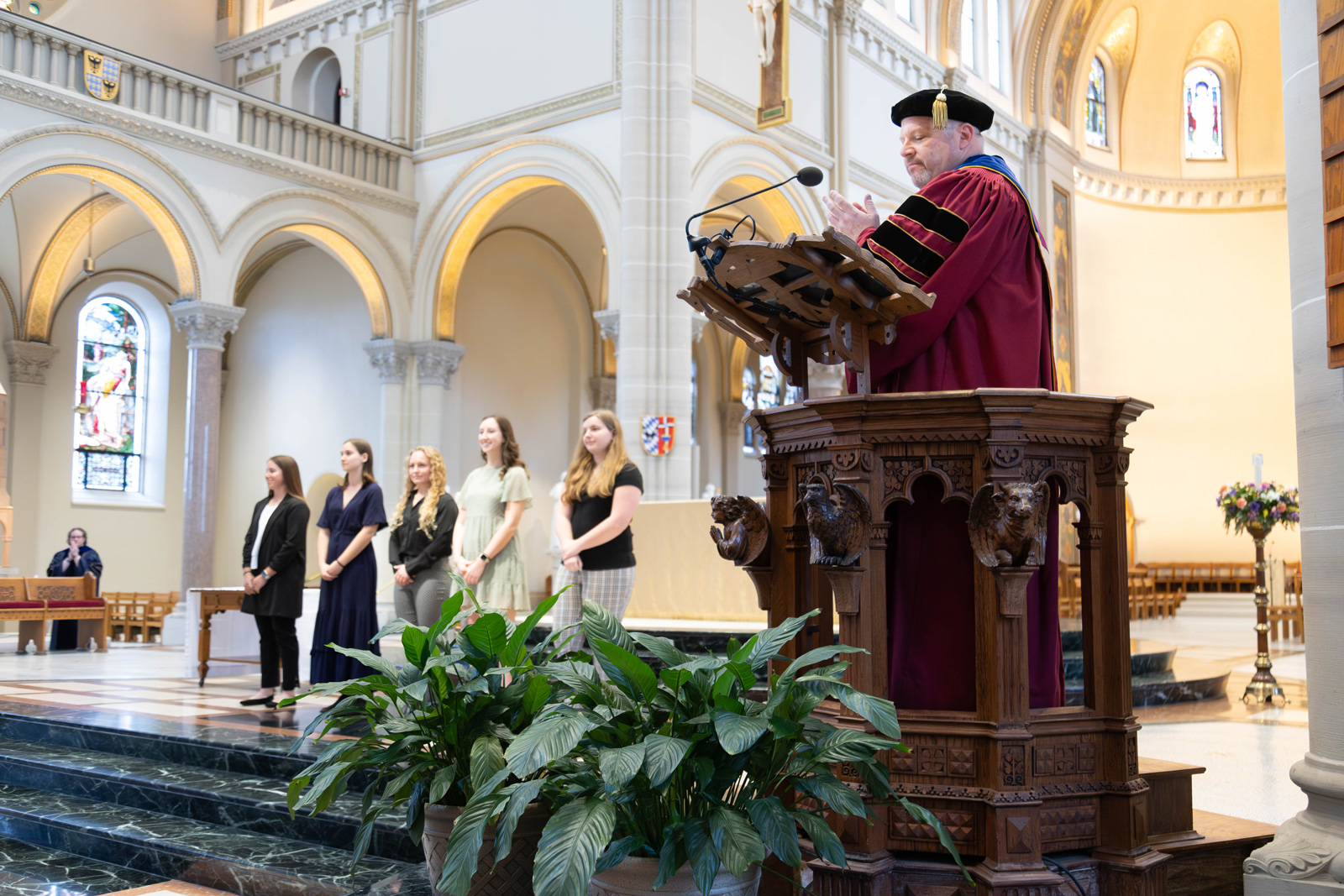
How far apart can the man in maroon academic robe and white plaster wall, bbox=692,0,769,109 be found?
10.2 m

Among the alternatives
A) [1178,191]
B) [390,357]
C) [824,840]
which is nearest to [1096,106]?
[1178,191]

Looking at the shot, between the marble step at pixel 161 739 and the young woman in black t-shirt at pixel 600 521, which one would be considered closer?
the marble step at pixel 161 739

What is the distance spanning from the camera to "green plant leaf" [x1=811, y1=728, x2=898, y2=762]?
187 centimetres

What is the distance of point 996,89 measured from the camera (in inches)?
726

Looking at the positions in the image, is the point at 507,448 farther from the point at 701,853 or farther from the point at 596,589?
the point at 701,853

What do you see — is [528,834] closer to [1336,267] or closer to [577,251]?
[1336,267]

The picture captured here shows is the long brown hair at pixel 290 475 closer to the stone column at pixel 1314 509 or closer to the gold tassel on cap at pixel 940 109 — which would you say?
the gold tassel on cap at pixel 940 109

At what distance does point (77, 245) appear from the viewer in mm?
15031

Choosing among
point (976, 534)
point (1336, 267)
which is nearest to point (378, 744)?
point (976, 534)

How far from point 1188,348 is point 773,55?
1218cm

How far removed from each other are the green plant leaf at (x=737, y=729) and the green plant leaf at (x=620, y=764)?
0.13 meters

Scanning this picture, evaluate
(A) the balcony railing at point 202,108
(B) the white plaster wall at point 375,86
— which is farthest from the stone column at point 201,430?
(B) the white plaster wall at point 375,86

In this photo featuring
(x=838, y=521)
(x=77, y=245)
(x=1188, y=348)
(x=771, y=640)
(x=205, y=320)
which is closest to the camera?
(x=771, y=640)

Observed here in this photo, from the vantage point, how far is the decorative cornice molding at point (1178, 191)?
20828mm
